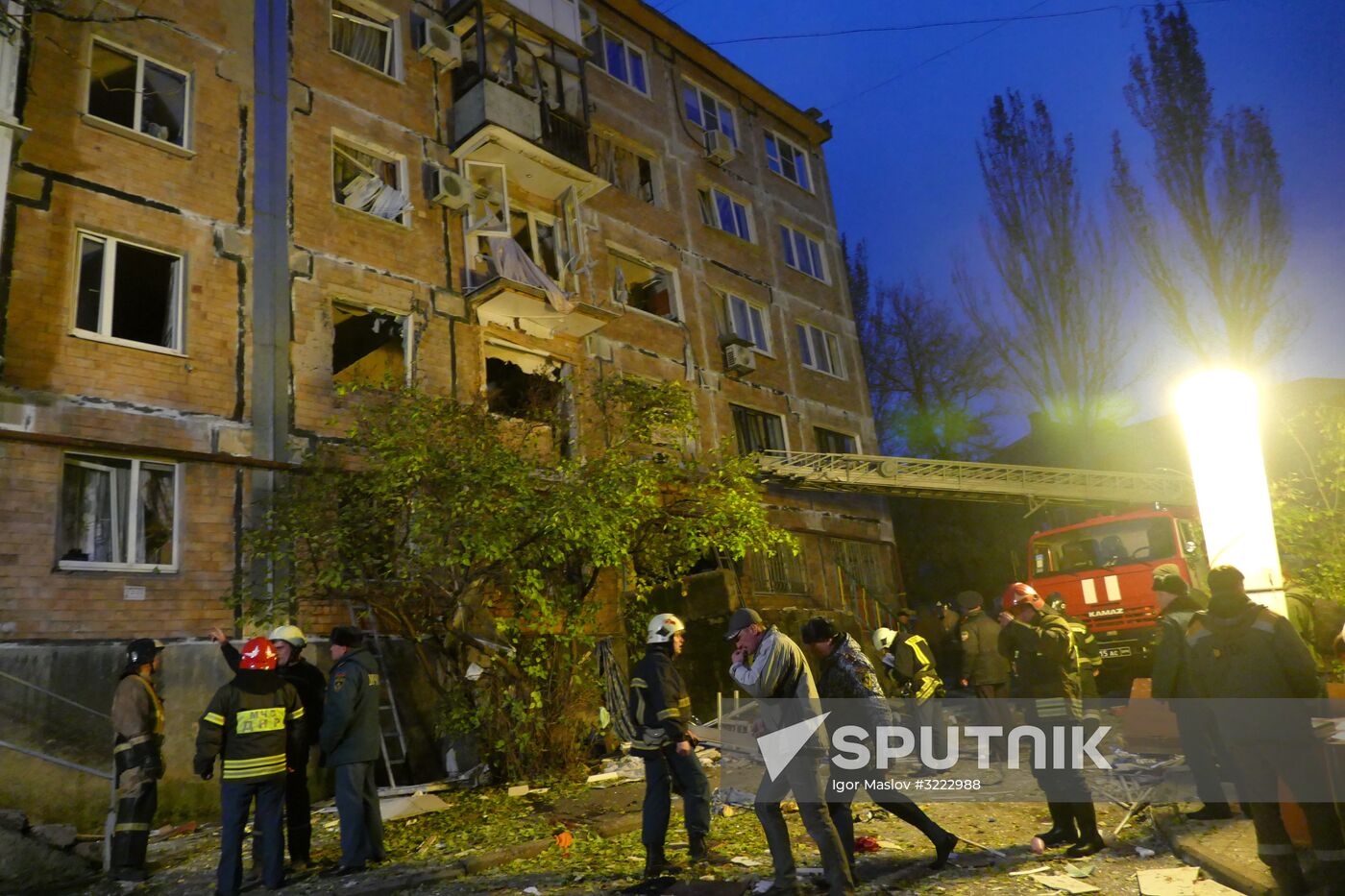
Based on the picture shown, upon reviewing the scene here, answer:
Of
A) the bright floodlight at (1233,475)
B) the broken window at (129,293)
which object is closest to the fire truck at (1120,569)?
the bright floodlight at (1233,475)

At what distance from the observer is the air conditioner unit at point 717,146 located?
2127 centimetres

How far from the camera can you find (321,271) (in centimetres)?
1299

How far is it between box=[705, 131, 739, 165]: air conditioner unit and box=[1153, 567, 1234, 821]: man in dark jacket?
16.8 metres

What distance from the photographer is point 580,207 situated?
17562 mm

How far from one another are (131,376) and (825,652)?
9.23 meters

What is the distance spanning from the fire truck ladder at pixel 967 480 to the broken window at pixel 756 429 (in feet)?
2.72

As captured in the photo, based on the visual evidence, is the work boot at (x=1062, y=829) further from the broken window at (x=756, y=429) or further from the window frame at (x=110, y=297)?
the broken window at (x=756, y=429)

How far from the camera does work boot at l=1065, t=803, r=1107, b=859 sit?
6203 mm

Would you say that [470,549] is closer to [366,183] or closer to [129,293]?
[129,293]

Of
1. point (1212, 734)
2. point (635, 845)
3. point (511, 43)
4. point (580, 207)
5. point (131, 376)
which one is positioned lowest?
point (635, 845)

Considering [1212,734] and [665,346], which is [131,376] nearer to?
[665,346]

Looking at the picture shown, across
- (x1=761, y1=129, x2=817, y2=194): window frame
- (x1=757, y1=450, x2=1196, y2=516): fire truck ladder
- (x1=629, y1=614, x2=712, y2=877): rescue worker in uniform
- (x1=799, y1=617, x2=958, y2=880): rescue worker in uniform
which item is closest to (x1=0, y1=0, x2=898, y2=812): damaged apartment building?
(x1=757, y1=450, x2=1196, y2=516): fire truck ladder

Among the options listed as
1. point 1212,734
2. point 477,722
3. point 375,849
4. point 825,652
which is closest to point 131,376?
point 477,722

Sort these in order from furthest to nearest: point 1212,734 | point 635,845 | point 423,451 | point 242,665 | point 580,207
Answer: point 580,207 → point 423,451 → point 635,845 → point 242,665 → point 1212,734
